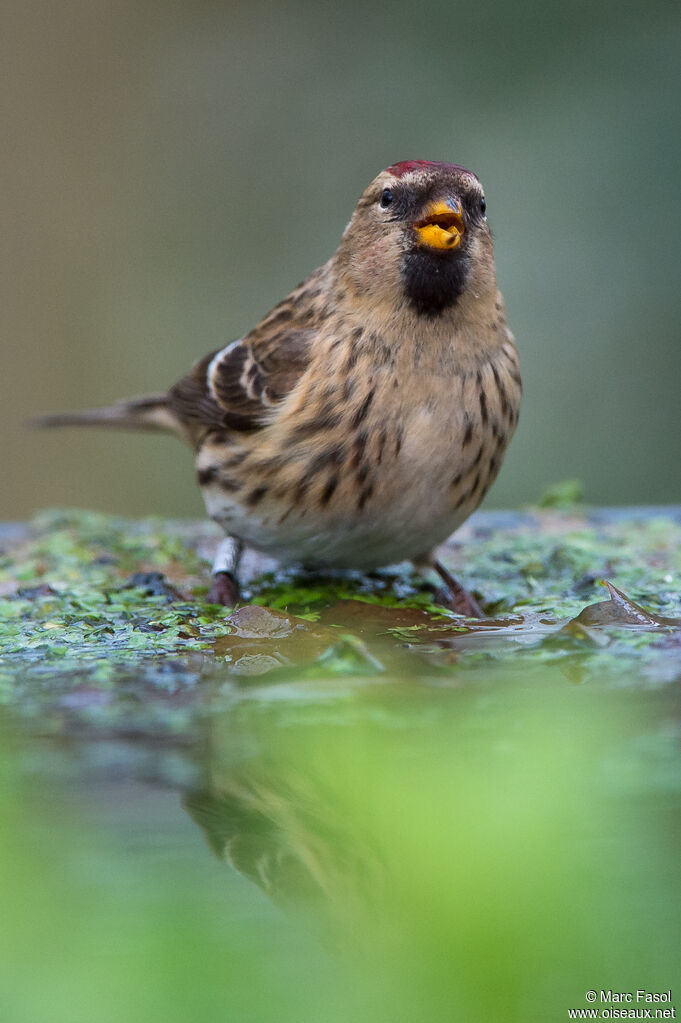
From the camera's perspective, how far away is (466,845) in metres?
1.57

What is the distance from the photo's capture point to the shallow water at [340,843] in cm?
147

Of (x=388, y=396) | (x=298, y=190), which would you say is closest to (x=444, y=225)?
(x=388, y=396)

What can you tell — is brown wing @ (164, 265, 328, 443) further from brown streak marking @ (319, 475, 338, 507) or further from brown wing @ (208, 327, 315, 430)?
brown streak marking @ (319, 475, 338, 507)

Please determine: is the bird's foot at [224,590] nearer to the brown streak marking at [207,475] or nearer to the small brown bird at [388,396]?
the small brown bird at [388,396]

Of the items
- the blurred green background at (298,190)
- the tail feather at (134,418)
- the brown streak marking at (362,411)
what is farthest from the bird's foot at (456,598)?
the blurred green background at (298,190)

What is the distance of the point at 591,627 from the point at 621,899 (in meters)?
1.15

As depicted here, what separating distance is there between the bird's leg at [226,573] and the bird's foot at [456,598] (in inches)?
20.1

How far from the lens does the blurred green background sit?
27.3 ft

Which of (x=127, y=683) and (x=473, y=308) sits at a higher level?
(x=473, y=308)

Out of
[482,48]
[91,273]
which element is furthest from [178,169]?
[482,48]

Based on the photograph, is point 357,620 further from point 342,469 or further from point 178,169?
point 178,169

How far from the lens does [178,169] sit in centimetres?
968

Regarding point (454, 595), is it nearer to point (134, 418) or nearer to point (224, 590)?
point (224, 590)

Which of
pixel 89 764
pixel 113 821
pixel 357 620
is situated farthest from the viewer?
pixel 357 620
